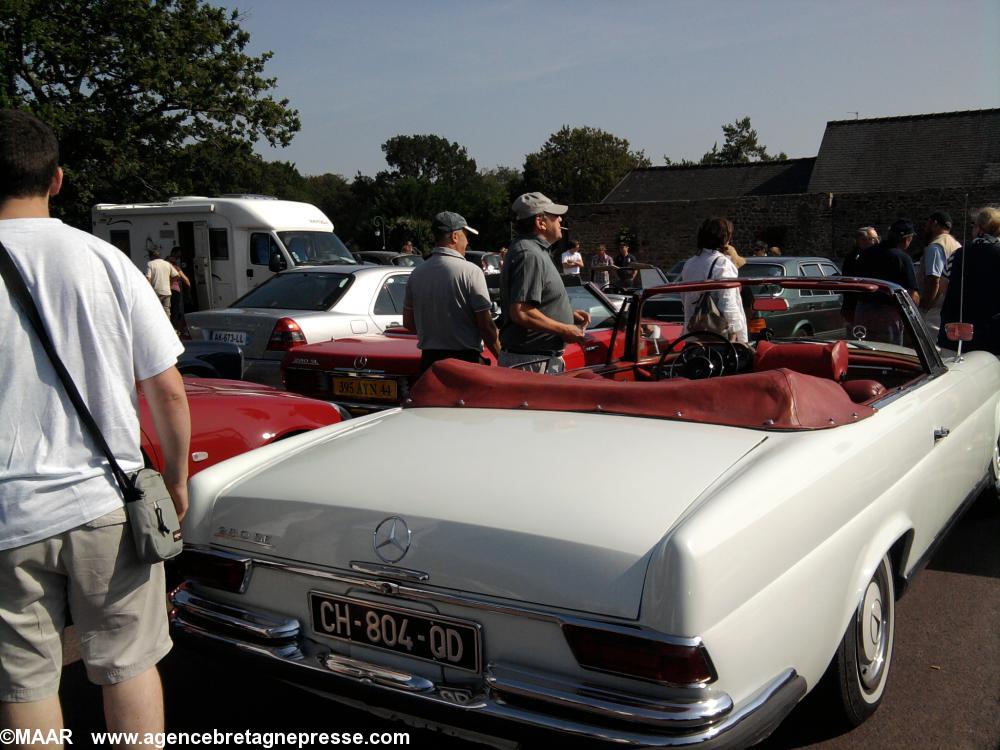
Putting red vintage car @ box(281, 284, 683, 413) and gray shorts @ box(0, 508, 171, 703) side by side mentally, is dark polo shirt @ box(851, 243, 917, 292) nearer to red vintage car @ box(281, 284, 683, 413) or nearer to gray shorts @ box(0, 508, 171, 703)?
red vintage car @ box(281, 284, 683, 413)

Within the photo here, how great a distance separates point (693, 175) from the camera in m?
42.9

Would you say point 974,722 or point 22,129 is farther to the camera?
point 974,722

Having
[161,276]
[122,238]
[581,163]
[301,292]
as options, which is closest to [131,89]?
[122,238]

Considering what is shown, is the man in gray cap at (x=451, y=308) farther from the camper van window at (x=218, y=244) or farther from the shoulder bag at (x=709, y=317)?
the camper van window at (x=218, y=244)

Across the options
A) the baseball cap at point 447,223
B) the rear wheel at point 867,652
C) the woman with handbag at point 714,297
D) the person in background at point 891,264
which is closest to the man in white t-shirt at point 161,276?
the baseball cap at point 447,223

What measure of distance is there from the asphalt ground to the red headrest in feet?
3.54

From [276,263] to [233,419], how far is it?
11.2m

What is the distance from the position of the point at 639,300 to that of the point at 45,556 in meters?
3.28

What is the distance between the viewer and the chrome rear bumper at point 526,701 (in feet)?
6.67

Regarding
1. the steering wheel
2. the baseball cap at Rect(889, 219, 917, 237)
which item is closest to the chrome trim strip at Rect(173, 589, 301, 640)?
the steering wheel

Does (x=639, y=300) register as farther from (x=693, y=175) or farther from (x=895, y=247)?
(x=693, y=175)

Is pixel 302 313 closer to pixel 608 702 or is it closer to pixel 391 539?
pixel 391 539

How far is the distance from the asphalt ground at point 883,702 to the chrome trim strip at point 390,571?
51 cm

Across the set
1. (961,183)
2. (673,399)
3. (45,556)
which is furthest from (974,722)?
(961,183)
